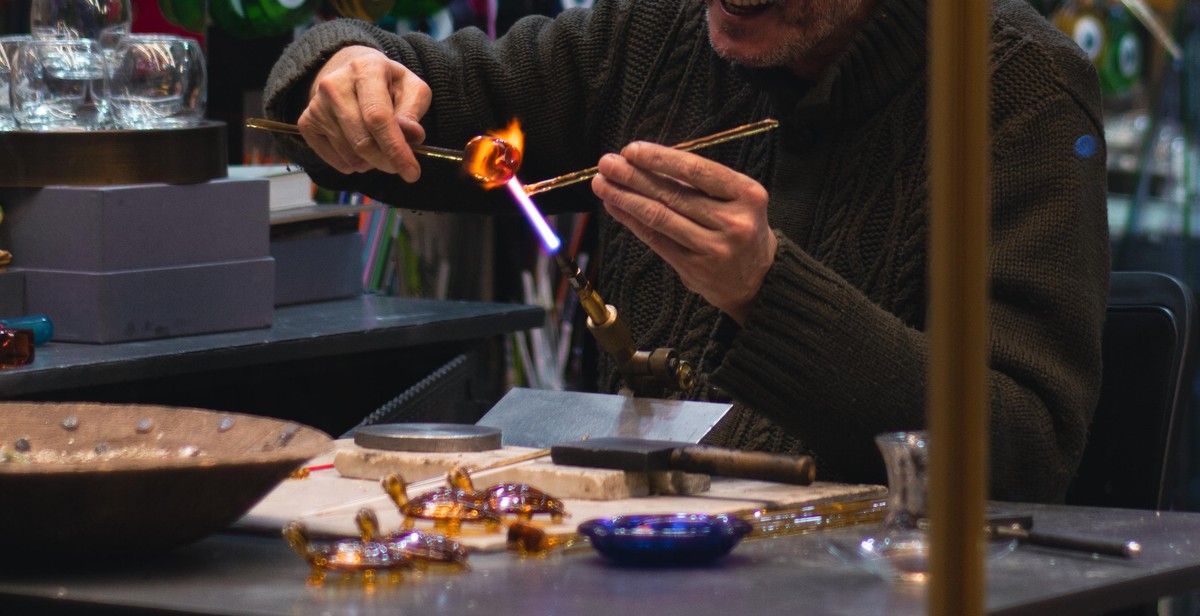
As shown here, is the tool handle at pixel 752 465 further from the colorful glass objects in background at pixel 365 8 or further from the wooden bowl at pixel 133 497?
the colorful glass objects in background at pixel 365 8

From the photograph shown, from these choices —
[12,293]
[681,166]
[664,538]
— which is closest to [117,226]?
[12,293]

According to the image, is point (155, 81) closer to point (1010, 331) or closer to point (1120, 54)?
point (1010, 331)

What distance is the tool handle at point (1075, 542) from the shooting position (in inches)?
45.0

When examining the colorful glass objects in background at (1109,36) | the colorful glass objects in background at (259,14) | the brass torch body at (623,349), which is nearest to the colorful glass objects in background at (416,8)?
the colorful glass objects in background at (259,14)

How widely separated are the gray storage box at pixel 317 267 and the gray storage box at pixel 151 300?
0.21 m

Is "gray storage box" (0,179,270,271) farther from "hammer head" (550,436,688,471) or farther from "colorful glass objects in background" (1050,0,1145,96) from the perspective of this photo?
"colorful glass objects in background" (1050,0,1145,96)

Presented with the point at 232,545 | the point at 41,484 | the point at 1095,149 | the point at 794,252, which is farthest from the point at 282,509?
the point at 1095,149

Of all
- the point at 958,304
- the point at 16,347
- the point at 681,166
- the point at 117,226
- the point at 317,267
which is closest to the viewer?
the point at 958,304

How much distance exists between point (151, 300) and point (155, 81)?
1.09 feet

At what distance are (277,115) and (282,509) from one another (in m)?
0.94

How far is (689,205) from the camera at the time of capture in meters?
1.45

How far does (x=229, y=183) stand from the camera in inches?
93.0

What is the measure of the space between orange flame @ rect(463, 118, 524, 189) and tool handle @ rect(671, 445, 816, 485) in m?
0.44

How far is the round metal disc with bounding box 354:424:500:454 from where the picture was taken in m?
1.43
